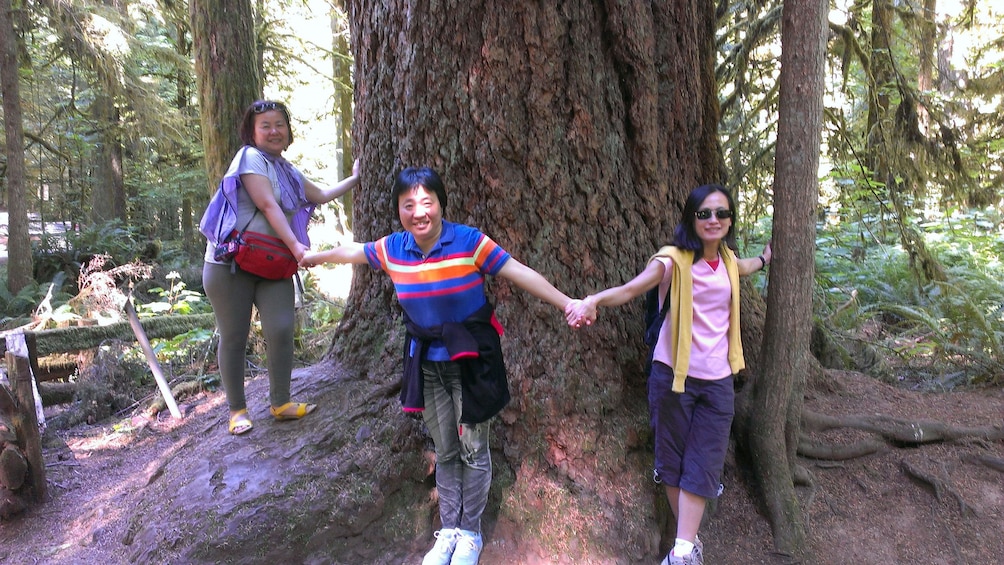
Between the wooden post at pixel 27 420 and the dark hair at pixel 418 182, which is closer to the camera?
the dark hair at pixel 418 182

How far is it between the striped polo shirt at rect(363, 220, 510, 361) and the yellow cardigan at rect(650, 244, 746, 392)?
937mm

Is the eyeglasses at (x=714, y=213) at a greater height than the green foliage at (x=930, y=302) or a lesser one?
greater

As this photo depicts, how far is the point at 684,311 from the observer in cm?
301

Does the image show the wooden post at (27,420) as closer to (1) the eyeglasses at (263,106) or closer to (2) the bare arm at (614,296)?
(1) the eyeglasses at (263,106)

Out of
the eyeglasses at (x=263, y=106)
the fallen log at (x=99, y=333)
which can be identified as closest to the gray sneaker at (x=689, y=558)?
the eyeglasses at (x=263, y=106)

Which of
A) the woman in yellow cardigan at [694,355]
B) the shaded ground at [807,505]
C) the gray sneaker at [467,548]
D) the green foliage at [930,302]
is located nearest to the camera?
the gray sneaker at [467,548]

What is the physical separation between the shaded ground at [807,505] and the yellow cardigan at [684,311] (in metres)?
1.02

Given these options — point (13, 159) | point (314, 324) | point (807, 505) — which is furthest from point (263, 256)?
point (13, 159)

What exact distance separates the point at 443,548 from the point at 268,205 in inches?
81.2

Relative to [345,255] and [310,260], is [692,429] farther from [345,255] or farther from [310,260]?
[310,260]

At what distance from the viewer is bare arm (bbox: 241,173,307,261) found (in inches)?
126

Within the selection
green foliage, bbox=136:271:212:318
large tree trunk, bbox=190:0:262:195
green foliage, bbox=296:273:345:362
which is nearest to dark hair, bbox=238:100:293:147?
large tree trunk, bbox=190:0:262:195

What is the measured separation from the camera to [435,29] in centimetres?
327

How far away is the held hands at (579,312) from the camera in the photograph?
2760 millimetres
